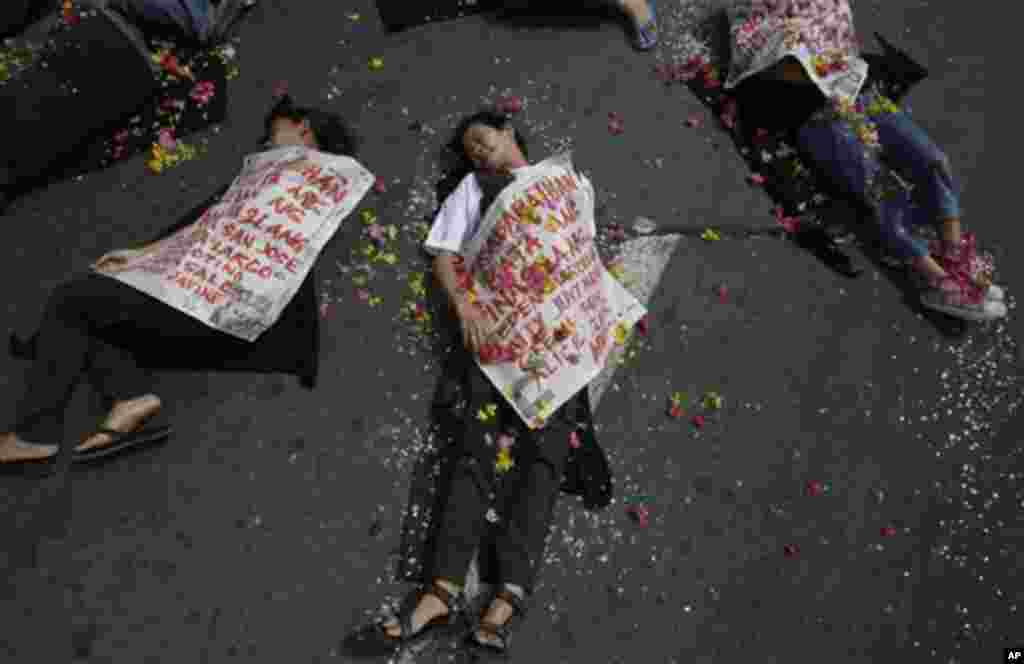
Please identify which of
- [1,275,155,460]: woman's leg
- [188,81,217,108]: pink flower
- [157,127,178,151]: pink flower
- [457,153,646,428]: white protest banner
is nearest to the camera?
[1,275,155,460]: woman's leg

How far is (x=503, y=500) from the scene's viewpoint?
290 cm

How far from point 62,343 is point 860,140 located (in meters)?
3.86

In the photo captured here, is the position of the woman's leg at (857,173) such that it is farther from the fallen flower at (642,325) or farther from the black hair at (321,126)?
the black hair at (321,126)

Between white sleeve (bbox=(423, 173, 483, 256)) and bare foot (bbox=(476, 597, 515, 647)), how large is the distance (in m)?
1.46

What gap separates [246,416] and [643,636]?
6.31 feet

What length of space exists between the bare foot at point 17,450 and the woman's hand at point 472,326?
1662mm

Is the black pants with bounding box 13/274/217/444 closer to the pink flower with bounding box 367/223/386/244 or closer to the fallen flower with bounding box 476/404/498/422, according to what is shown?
the pink flower with bounding box 367/223/386/244

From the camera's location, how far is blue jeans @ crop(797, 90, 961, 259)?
3.65m

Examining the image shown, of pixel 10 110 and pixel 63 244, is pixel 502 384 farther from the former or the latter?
pixel 10 110

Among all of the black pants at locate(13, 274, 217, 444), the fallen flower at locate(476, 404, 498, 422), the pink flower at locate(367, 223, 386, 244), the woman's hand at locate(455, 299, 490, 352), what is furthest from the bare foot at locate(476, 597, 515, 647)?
the pink flower at locate(367, 223, 386, 244)

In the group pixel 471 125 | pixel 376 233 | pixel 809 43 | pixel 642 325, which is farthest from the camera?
pixel 809 43

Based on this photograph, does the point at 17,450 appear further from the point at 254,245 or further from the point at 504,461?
the point at 504,461

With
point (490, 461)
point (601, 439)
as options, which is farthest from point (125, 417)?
point (601, 439)

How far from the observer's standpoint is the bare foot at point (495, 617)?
2635 mm
